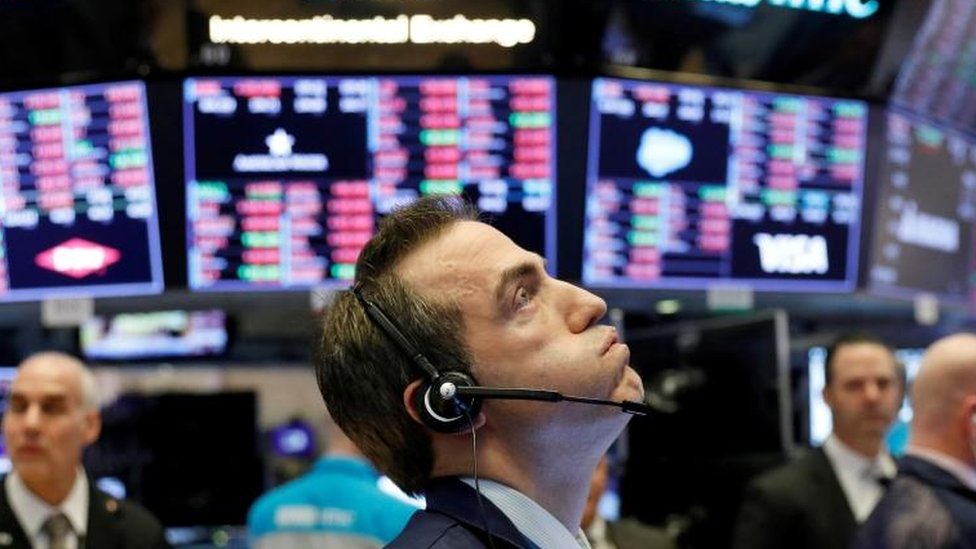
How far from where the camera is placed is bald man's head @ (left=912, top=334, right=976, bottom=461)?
3.20m

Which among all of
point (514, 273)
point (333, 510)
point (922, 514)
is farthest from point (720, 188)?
point (514, 273)

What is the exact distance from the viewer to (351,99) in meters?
3.62

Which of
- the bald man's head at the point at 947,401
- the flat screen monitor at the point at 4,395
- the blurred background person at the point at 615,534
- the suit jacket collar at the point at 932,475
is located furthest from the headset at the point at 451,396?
the flat screen monitor at the point at 4,395

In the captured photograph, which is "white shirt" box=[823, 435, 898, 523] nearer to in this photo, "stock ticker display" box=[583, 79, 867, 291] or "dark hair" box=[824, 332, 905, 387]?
"dark hair" box=[824, 332, 905, 387]

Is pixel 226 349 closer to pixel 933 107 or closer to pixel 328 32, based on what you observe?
pixel 328 32

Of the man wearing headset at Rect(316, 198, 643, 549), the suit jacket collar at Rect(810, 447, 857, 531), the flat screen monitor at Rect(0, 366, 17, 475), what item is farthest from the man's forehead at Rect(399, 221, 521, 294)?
the flat screen monitor at Rect(0, 366, 17, 475)

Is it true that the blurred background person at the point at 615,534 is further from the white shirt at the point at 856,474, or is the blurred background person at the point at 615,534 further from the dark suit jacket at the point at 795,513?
the white shirt at the point at 856,474

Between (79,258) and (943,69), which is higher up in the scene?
(943,69)

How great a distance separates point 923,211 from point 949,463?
1.26 metres

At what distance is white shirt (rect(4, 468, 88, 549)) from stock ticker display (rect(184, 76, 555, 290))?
610 mm

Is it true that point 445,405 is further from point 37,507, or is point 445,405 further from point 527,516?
point 37,507

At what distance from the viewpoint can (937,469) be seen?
309cm

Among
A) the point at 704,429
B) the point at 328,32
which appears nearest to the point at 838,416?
the point at 704,429

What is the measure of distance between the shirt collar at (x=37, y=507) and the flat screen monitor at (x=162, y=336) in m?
0.89
